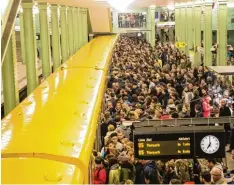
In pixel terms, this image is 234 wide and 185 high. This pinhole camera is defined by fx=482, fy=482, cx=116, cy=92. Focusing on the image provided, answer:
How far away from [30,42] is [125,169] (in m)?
2.83

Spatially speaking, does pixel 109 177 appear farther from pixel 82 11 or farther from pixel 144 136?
pixel 82 11

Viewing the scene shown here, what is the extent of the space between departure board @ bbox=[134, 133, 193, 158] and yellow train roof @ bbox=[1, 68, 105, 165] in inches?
39.2

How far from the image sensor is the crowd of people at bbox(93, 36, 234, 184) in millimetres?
6711

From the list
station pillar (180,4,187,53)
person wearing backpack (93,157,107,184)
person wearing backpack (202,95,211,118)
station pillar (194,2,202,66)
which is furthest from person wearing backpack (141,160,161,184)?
station pillar (180,4,187,53)

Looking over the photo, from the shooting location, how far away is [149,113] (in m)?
10.2

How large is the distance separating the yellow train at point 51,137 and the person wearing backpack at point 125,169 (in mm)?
973

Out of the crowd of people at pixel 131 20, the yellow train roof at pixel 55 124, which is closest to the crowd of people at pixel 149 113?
the yellow train roof at pixel 55 124

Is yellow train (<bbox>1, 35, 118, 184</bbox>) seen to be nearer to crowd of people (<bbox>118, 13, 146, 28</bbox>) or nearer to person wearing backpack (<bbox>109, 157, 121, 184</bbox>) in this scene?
person wearing backpack (<bbox>109, 157, 121, 184</bbox>)

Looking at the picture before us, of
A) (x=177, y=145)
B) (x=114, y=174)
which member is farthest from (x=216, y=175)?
(x=114, y=174)

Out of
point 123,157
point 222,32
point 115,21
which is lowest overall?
point 123,157

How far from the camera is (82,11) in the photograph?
2130 centimetres

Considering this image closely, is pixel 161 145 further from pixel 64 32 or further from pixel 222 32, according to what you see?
pixel 222 32

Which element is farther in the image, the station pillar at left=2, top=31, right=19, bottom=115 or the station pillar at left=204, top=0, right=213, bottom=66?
the station pillar at left=204, top=0, right=213, bottom=66

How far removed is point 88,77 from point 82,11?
13297mm
